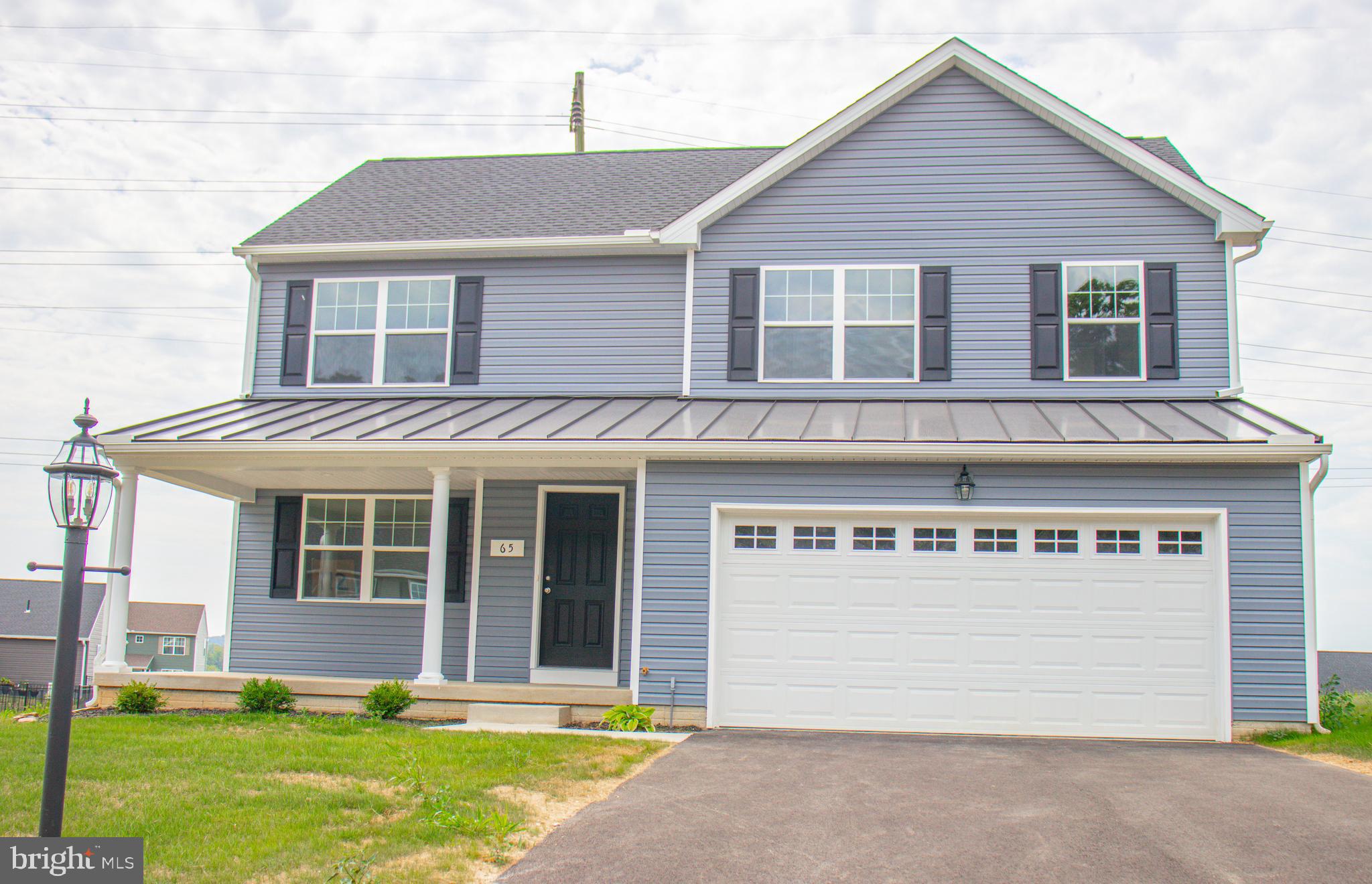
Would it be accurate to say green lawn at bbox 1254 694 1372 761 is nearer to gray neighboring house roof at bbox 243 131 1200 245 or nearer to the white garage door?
the white garage door

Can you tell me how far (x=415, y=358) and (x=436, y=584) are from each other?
10.9ft

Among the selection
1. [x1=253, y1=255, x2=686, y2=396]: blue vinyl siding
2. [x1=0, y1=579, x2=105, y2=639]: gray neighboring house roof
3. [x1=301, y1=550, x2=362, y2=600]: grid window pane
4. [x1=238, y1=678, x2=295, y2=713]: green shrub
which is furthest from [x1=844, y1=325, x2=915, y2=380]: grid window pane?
[x1=0, y1=579, x2=105, y2=639]: gray neighboring house roof

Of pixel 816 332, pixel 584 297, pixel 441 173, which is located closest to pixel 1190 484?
pixel 816 332

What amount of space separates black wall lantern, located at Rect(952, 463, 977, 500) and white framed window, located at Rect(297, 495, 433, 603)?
20.5 feet

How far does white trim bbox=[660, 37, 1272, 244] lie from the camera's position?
11.5m

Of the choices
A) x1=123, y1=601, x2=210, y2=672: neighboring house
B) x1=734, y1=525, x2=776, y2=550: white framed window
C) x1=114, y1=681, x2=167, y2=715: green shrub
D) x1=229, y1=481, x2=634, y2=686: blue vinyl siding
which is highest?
x1=734, y1=525, x2=776, y2=550: white framed window

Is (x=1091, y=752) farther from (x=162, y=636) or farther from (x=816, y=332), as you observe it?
(x=162, y=636)

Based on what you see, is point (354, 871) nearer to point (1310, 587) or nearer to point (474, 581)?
point (474, 581)

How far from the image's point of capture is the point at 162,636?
55.7m

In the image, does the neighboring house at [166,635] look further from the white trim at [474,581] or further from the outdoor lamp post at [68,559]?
the outdoor lamp post at [68,559]

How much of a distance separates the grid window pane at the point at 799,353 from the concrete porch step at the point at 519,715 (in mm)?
4305

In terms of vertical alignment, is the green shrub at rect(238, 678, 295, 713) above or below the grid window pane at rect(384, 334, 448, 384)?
Answer: below

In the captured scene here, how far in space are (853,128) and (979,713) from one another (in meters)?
6.56

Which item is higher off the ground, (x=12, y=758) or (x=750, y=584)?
(x=750, y=584)
